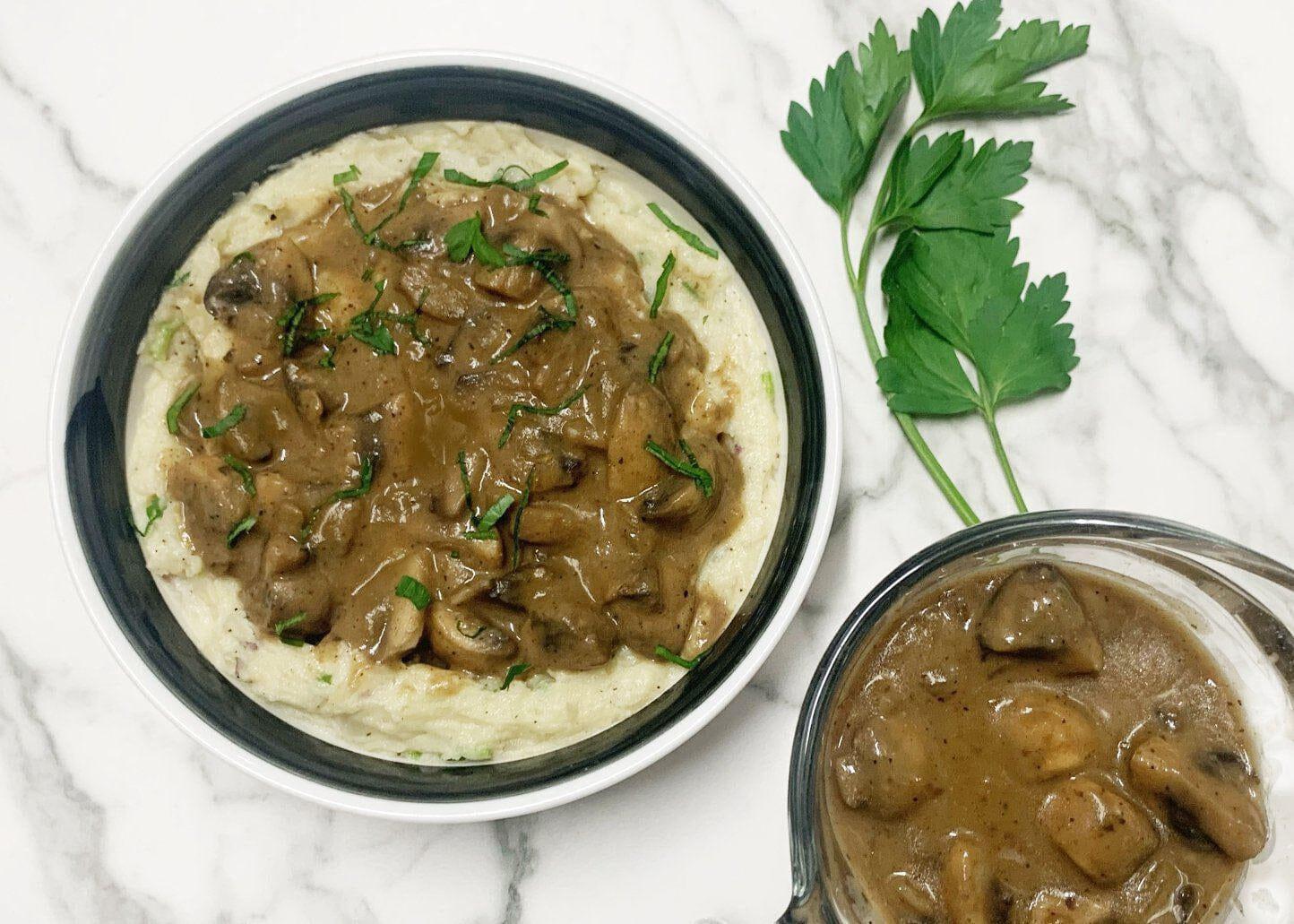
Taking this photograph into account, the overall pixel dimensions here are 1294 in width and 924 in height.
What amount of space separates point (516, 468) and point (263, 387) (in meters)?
0.91

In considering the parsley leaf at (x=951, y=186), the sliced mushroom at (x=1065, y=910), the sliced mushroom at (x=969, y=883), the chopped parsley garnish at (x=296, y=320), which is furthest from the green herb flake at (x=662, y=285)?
the sliced mushroom at (x=1065, y=910)

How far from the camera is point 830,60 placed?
4.09 meters

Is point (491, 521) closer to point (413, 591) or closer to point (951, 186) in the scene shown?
point (413, 591)

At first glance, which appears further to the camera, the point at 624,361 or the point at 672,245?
the point at 672,245

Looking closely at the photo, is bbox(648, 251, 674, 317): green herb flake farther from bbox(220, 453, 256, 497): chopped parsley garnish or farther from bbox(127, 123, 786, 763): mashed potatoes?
bbox(220, 453, 256, 497): chopped parsley garnish

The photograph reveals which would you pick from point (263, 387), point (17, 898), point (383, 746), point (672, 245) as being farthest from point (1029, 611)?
point (17, 898)

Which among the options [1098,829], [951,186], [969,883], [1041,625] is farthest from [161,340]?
[1098,829]

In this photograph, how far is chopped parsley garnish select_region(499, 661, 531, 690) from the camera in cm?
346

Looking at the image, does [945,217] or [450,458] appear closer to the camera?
[450,458]

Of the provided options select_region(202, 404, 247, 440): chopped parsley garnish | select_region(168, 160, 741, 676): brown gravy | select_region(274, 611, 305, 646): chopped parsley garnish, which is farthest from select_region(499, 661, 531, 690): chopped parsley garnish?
select_region(202, 404, 247, 440): chopped parsley garnish

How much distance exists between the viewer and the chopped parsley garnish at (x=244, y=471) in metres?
3.43

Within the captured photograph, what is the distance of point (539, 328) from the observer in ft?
11.3

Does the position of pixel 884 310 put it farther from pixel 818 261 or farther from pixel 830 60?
pixel 830 60

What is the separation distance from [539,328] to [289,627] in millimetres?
1301
